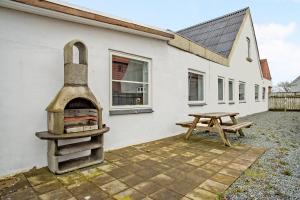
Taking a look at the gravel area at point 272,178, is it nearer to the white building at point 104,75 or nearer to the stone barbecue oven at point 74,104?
the stone barbecue oven at point 74,104

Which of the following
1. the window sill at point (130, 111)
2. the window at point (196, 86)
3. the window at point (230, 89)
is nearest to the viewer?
the window sill at point (130, 111)

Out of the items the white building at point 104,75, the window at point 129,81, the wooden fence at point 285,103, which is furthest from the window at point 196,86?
the wooden fence at point 285,103

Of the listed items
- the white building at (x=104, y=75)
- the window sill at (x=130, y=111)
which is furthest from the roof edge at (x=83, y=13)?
the window sill at (x=130, y=111)

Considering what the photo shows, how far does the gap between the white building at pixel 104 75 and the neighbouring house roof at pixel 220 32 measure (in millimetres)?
2706

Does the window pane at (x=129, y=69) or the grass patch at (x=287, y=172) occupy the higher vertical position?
the window pane at (x=129, y=69)

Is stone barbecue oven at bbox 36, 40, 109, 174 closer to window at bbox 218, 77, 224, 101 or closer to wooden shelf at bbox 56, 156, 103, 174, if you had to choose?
wooden shelf at bbox 56, 156, 103, 174

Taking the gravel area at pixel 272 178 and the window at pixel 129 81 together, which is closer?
the gravel area at pixel 272 178

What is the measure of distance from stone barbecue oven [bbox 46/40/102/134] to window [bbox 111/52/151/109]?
0.89 metres

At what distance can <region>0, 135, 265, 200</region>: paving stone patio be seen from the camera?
2174mm

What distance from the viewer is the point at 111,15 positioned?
12.3ft

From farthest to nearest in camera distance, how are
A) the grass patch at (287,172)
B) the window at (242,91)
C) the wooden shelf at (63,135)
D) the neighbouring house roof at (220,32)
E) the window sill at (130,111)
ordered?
the window at (242,91)
the neighbouring house roof at (220,32)
the window sill at (130,111)
the grass patch at (287,172)
the wooden shelf at (63,135)

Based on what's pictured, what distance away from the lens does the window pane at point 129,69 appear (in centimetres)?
426

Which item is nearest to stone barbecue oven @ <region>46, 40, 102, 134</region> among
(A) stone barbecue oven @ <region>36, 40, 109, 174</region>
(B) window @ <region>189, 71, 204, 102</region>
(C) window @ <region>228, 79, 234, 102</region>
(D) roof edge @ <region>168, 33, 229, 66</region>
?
(A) stone barbecue oven @ <region>36, 40, 109, 174</region>

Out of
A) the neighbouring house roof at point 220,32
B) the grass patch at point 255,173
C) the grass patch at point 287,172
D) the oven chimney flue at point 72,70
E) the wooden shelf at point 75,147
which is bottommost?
the grass patch at point 255,173
